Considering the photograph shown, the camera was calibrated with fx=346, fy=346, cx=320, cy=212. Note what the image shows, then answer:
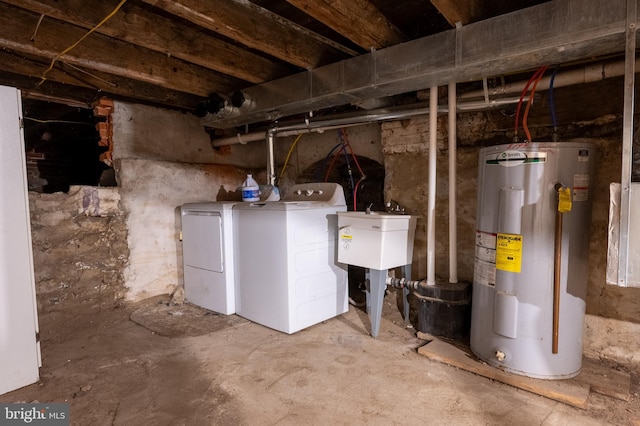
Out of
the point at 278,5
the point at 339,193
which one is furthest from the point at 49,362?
the point at 278,5

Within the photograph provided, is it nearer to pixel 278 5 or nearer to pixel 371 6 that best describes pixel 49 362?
pixel 278 5

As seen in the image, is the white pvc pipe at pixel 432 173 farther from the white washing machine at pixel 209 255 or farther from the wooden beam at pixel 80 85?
the wooden beam at pixel 80 85

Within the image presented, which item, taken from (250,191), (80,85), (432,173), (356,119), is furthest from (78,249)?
(432,173)

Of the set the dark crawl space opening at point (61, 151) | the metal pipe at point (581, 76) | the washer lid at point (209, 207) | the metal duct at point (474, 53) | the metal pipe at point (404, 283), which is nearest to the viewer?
the metal duct at point (474, 53)

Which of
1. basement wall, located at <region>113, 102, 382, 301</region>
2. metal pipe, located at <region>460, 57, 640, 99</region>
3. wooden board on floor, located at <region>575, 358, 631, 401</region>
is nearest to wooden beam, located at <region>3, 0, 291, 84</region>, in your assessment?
basement wall, located at <region>113, 102, 382, 301</region>

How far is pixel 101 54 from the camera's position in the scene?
2.28 metres

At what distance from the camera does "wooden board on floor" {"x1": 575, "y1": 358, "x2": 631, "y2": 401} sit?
5.81 ft

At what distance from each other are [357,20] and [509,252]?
1493 millimetres

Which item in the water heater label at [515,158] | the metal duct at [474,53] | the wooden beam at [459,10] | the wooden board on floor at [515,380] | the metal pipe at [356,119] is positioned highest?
the wooden beam at [459,10]

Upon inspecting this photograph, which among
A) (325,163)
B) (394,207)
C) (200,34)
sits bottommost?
(394,207)

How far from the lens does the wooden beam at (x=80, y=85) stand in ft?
7.85

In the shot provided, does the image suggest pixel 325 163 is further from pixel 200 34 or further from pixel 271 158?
pixel 200 34

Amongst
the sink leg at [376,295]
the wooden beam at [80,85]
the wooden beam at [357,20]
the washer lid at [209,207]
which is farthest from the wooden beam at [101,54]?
the sink leg at [376,295]

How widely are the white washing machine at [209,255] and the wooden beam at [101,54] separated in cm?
104
